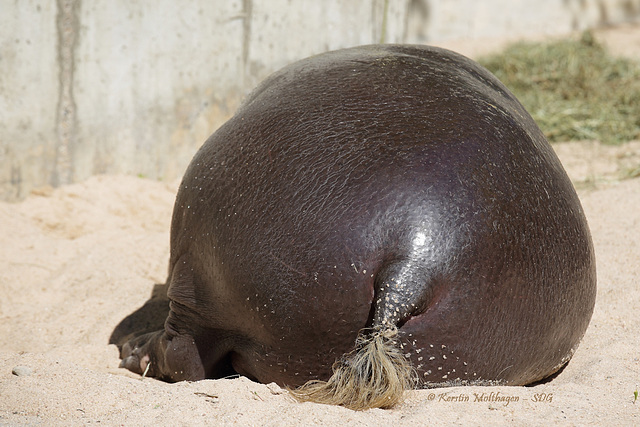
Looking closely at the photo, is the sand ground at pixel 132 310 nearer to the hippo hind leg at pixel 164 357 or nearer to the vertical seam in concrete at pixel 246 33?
the hippo hind leg at pixel 164 357

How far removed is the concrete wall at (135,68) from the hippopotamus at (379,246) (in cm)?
192

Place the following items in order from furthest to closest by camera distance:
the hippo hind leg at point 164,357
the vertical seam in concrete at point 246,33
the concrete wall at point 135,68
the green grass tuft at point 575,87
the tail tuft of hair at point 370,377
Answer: the green grass tuft at point 575,87 → the vertical seam in concrete at point 246,33 → the concrete wall at point 135,68 → the hippo hind leg at point 164,357 → the tail tuft of hair at point 370,377

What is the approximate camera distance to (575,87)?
5766 mm

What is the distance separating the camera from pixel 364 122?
2.20 m

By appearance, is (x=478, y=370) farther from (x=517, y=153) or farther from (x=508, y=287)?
(x=517, y=153)

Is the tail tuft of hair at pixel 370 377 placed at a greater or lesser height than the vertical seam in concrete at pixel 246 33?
lesser

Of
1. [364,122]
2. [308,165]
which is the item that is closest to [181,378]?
[308,165]

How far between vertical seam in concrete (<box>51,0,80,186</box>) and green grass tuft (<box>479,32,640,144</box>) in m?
3.29

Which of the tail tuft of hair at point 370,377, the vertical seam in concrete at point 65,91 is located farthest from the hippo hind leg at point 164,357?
the vertical seam in concrete at point 65,91

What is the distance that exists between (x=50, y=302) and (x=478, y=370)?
2.14m

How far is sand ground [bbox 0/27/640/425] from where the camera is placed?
1.96m

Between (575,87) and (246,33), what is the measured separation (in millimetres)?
2833

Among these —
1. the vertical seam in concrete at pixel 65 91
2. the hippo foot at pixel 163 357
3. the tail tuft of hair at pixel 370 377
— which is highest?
the vertical seam in concrete at pixel 65 91

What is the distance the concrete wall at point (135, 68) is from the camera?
3.87 m
